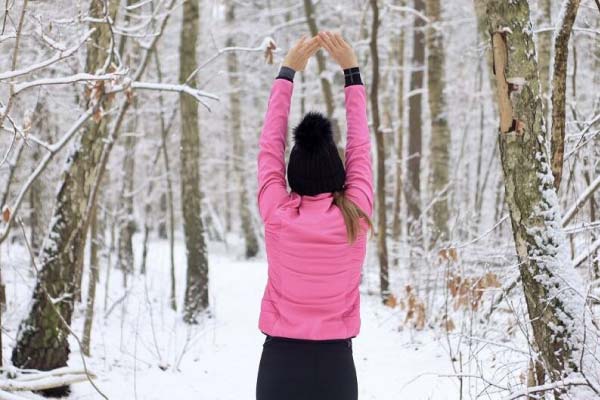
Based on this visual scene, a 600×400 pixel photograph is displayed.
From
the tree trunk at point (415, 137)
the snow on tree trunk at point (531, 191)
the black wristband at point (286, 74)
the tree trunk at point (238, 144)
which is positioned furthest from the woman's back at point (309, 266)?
the tree trunk at point (238, 144)

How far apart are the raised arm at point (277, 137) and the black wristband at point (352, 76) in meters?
0.17

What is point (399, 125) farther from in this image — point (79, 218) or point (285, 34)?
point (79, 218)

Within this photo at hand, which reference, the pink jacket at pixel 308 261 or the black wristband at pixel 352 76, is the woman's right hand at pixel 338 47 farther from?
the pink jacket at pixel 308 261

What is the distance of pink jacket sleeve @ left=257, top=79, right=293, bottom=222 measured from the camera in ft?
7.70

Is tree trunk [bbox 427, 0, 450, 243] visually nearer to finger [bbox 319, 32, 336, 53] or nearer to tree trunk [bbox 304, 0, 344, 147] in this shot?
tree trunk [bbox 304, 0, 344, 147]

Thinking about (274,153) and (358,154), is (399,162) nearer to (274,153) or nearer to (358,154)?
(358,154)

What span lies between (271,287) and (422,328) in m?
5.02

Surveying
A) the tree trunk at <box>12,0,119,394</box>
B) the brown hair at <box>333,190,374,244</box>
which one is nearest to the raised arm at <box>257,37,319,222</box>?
the brown hair at <box>333,190,374,244</box>

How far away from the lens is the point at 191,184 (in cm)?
962

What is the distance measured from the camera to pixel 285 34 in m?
18.9

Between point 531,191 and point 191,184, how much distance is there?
7364 millimetres

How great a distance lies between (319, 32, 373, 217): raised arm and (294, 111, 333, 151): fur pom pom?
0.15 meters

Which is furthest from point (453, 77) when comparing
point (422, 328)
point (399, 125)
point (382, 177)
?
point (422, 328)

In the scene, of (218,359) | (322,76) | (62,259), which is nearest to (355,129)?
(62,259)
